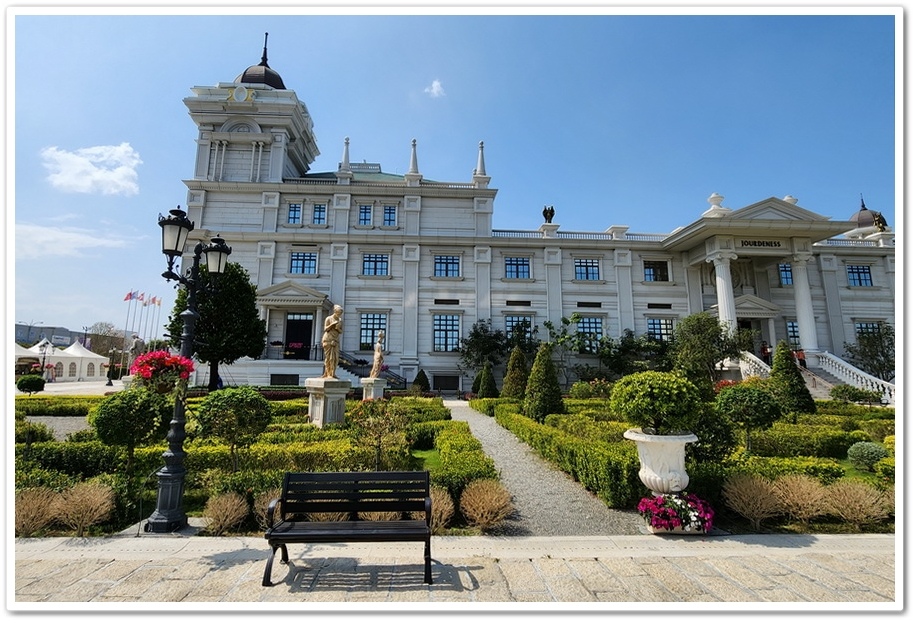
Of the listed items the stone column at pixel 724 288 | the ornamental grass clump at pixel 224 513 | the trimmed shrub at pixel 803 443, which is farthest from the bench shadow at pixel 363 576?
the stone column at pixel 724 288

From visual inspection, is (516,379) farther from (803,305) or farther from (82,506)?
(803,305)

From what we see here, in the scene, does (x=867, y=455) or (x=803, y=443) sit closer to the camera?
(x=867, y=455)

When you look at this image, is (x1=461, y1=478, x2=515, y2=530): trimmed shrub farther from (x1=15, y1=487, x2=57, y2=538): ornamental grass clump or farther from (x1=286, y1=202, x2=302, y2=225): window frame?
(x1=286, y1=202, x2=302, y2=225): window frame

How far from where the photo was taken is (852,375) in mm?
21453

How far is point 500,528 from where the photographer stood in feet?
16.3

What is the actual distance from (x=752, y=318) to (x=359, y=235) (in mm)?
26998

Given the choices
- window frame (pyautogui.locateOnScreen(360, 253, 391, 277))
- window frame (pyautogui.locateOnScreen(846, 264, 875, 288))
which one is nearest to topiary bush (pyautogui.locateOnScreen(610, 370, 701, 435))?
window frame (pyautogui.locateOnScreen(360, 253, 391, 277))

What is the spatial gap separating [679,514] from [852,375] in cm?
2487

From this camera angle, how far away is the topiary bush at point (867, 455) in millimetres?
7316

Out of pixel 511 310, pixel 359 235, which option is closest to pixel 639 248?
pixel 511 310

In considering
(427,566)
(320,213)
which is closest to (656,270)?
(320,213)

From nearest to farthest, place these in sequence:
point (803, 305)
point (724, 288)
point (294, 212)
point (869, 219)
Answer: point (724, 288)
point (803, 305)
point (294, 212)
point (869, 219)

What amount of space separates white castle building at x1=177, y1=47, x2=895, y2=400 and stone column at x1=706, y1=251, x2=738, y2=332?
0.58 feet
